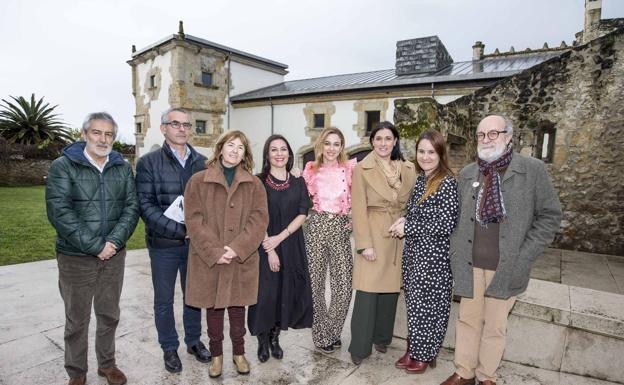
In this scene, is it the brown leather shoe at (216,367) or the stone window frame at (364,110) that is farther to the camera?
the stone window frame at (364,110)

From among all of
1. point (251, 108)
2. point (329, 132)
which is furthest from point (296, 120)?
point (329, 132)

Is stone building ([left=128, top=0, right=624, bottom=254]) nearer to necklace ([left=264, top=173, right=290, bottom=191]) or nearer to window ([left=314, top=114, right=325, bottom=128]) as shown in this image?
window ([left=314, top=114, right=325, bottom=128])

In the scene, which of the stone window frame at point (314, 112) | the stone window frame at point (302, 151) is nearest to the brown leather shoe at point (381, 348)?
the stone window frame at point (314, 112)

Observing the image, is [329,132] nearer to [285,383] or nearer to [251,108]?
[285,383]

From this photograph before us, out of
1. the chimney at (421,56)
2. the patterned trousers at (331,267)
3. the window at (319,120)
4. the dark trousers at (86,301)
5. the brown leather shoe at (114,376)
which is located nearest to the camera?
the dark trousers at (86,301)

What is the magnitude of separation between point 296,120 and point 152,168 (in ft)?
48.0

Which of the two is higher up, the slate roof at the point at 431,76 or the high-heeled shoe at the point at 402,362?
the slate roof at the point at 431,76

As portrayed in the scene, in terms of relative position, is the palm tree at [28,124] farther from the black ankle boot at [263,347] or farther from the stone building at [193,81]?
the black ankle boot at [263,347]

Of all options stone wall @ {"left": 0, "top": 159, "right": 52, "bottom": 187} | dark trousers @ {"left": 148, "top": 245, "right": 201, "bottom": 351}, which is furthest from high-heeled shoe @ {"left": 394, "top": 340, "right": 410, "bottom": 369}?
stone wall @ {"left": 0, "top": 159, "right": 52, "bottom": 187}

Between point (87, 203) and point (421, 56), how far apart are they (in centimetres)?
1571

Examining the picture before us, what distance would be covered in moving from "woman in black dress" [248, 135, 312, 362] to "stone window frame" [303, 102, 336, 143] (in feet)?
43.5

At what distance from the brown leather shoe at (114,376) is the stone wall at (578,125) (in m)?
A: 4.39

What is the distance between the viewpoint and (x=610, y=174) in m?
5.71

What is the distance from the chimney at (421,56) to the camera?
50.3 feet
